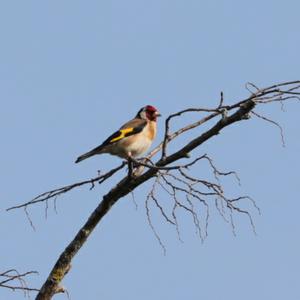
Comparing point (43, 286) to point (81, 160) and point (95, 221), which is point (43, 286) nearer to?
point (95, 221)

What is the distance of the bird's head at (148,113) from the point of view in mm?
11826

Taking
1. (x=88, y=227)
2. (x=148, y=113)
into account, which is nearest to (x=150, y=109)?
(x=148, y=113)

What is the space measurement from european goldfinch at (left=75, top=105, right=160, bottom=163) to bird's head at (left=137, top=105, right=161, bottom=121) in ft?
1.72

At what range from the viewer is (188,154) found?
6184 millimetres

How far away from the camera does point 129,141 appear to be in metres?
10.5

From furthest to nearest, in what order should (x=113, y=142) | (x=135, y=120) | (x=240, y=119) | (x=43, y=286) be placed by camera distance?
(x=135, y=120) < (x=113, y=142) < (x=43, y=286) < (x=240, y=119)

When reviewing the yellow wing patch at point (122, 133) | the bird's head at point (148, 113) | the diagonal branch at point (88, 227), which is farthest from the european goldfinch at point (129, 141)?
the diagonal branch at point (88, 227)

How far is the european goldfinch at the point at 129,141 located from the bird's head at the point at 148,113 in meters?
0.52

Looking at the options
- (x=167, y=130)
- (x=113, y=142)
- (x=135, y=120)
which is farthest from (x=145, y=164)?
(x=135, y=120)

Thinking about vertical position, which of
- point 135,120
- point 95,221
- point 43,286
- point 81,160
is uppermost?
point 135,120

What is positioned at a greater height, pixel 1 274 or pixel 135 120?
pixel 135 120

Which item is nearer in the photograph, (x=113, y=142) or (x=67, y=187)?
(x=67, y=187)

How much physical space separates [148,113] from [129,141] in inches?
60.6

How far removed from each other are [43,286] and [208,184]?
5.18 ft
